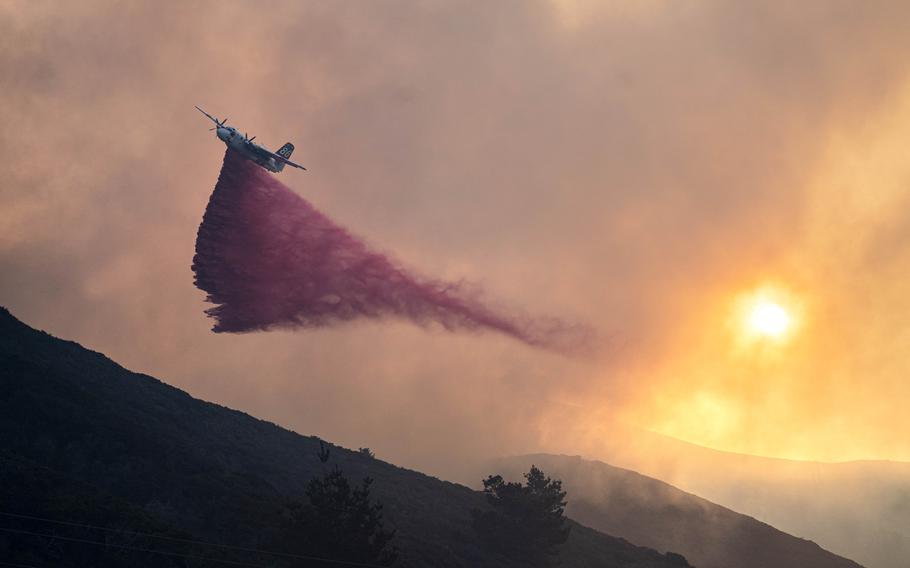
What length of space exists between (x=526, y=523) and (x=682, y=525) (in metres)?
60.8

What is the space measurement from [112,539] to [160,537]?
2282 millimetres

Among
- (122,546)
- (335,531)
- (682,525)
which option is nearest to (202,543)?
(122,546)

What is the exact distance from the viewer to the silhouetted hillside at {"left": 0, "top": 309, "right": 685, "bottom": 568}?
28.9 metres

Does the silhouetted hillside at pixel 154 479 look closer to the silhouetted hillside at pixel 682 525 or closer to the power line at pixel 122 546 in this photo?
the power line at pixel 122 546

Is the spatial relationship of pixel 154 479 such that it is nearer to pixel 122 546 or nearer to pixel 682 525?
pixel 122 546

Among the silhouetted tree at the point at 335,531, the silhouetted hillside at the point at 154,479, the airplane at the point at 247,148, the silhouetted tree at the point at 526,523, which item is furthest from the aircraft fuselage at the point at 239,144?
the silhouetted tree at the point at 526,523

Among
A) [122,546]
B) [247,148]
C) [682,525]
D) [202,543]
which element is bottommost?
[122,546]

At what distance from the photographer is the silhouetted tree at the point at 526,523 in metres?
50.8

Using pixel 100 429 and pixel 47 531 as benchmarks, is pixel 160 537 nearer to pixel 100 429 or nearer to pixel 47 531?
pixel 47 531

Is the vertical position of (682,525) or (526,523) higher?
(682,525)

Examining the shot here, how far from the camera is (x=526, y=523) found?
171ft

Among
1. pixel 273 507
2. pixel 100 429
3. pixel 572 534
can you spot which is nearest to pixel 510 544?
pixel 572 534

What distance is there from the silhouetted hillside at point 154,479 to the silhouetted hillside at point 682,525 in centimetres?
2766

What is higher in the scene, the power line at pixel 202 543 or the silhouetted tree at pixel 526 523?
the silhouetted tree at pixel 526 523
